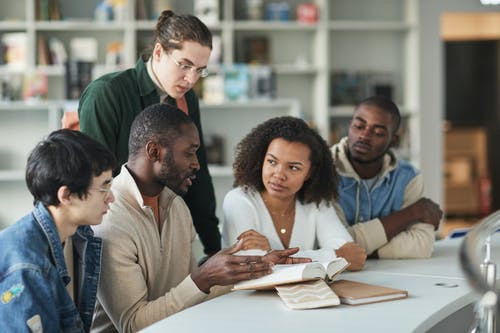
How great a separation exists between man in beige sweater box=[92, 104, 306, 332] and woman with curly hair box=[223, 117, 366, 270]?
0.23 meters

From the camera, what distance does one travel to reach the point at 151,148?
220cm

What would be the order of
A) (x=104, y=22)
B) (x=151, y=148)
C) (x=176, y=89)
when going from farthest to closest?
(x=104, y=22)
(x=176, y=89)
(x=151, y=148)

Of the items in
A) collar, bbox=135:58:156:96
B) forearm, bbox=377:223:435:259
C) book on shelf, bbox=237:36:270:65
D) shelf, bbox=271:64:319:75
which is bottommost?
forearm, bbox=377:223:435:259

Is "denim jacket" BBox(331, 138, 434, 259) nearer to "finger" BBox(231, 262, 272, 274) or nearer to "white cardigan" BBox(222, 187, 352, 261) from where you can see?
"white cardigan" BBox(222, 187, 352, 261)

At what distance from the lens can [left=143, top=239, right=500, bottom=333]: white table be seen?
1.77m

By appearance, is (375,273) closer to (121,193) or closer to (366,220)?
(366,220)

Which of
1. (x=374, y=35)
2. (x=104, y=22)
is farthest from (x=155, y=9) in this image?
(x=374, y=35)

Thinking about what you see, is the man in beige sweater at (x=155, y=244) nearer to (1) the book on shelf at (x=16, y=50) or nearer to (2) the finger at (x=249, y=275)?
(2) the finger at (x=249, y=275)

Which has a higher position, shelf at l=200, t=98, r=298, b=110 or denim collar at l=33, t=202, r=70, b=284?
shelf at l=200, t=98, r=298, b=110

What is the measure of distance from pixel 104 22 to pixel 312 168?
4024 mm

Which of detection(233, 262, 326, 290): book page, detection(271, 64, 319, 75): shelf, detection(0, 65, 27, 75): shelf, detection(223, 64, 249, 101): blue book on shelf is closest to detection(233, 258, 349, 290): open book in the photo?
detection(233, 262, 326, 290): book page

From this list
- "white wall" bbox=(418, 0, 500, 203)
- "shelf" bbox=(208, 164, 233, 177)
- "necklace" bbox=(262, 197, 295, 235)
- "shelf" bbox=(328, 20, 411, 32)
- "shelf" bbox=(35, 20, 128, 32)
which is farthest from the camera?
"white wall" bbox=(418, 0, 500, 203)

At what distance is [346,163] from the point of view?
2885 millimetres

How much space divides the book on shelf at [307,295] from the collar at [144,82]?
3.04 feet
